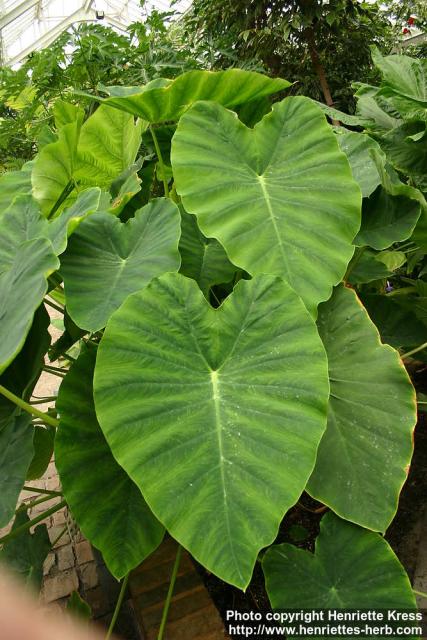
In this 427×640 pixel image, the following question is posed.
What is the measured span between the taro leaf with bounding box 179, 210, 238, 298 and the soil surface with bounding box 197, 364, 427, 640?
2.25ft

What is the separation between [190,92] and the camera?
1.26m

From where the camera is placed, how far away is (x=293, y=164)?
1167 mm

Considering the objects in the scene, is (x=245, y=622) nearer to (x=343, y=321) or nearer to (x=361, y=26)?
(x=343, y=321)

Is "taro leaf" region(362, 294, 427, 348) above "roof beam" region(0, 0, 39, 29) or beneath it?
beneath

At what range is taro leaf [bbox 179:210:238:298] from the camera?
4.02 feet

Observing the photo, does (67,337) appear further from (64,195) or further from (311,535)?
(311,535)

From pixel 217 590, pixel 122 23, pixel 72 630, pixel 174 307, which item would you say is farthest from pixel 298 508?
pixel 122 23

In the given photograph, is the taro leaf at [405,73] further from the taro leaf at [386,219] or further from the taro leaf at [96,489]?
the taro leaf at [96,489]

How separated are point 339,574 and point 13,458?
660 millimetres

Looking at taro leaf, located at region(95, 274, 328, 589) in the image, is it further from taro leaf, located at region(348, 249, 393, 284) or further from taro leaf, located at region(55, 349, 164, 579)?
taro leaf, located at region(348, 249, 393, 284)

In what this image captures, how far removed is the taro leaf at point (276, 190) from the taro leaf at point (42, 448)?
2.38 ft

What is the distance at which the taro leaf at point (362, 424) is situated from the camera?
2.95ft

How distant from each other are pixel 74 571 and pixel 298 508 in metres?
0.73

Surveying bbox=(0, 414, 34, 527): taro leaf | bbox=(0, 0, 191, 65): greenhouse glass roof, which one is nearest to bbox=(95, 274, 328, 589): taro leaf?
bbox=(0, 414, 34, 527): taro leaf
